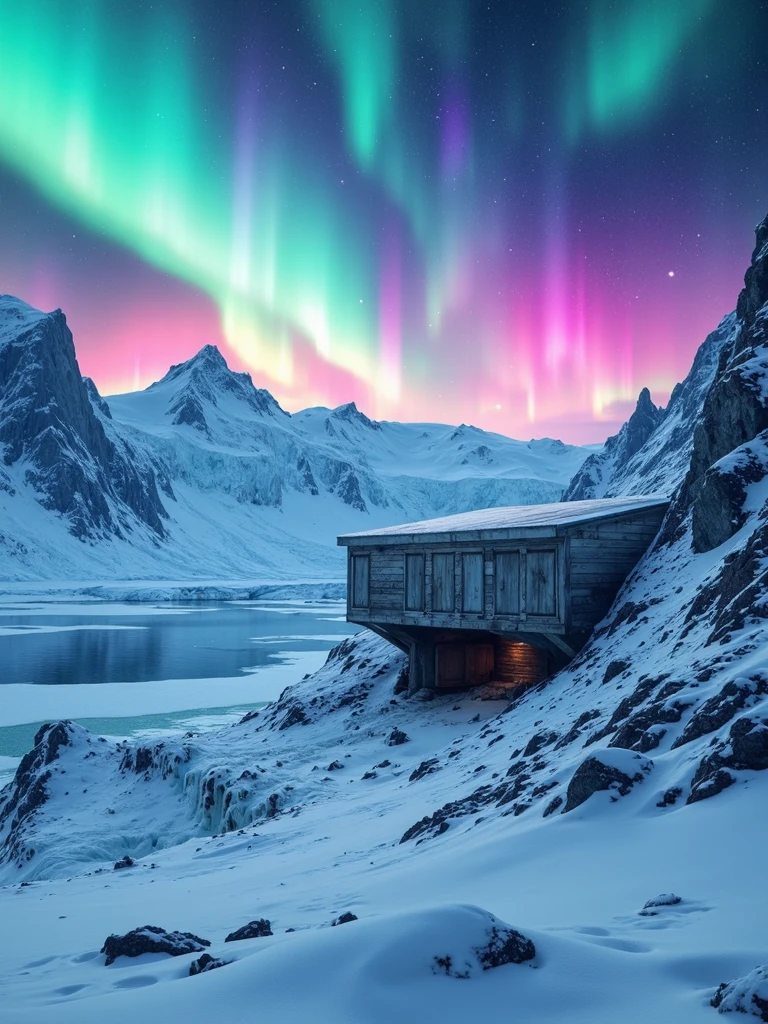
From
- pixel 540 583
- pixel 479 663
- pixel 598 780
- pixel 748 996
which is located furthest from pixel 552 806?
pixel 479 663

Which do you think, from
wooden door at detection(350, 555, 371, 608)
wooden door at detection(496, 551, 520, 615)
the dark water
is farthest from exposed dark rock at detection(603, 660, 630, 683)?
the dark water

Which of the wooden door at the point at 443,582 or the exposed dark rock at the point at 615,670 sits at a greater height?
the wooden door at the point at 443,582

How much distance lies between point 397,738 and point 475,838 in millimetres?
9679

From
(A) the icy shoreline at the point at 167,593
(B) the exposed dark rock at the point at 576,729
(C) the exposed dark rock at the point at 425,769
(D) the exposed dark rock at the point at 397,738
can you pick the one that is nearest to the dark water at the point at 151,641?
(A) the icy shoreline at the point at 167,593

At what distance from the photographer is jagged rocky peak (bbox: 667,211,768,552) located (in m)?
14.7

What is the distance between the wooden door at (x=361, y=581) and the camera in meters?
22.2

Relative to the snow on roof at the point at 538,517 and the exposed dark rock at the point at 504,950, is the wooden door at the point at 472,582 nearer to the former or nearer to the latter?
the snow on roof at the point at 538,517

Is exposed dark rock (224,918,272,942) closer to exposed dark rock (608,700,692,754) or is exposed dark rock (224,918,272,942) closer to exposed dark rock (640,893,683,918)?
exposed dark rock (640,893,683,918)

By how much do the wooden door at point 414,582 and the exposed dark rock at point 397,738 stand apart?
316 cm

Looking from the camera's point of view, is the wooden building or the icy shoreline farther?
the icy shoreline

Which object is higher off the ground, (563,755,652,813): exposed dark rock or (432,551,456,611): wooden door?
(432,551,456,611): wooden door

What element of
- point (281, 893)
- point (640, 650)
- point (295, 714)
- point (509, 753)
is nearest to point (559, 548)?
point (640, 650)

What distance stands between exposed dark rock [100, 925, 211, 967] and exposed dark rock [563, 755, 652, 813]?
3.48 m

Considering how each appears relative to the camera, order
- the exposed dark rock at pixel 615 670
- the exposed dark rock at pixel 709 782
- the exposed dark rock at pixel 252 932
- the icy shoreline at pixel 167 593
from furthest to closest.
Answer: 1. the icy shoreline at pixel 167 593
2. the exposed dark rock at pixel 615 670
3. the exposed dark rock at pixel 709 782
4. the exposed dark rock at pixel 252 932
